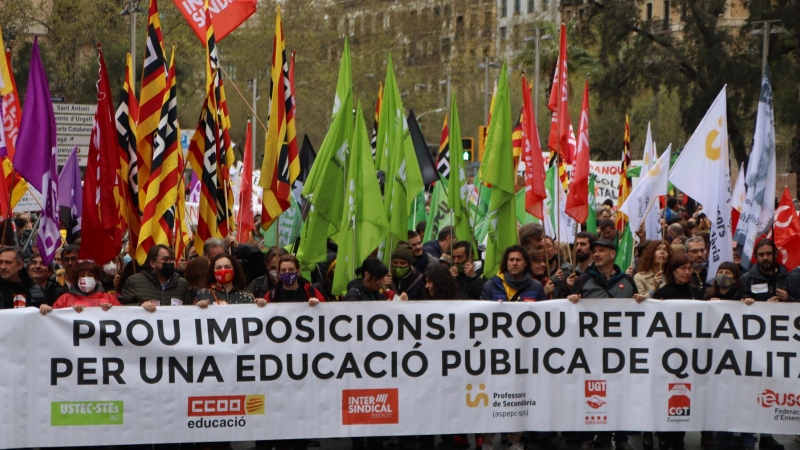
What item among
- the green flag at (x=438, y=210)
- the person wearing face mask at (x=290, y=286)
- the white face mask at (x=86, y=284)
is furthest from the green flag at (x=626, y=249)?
the white face mask at (x=86, y=284)

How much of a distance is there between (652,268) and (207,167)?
172 inches

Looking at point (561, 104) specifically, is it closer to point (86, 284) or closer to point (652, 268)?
point (652, 268)

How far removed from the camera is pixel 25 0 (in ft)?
104

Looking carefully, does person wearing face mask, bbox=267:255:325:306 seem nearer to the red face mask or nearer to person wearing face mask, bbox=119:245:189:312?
the red face mask

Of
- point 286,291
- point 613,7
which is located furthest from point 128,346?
point 613,7

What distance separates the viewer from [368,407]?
9078 mm

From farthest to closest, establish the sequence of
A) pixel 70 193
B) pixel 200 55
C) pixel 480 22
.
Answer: pixel 480 22
pixel 200 55
pixel 70 193

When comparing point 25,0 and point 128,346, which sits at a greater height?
point 25,0

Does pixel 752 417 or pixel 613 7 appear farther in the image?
pixel 613 7

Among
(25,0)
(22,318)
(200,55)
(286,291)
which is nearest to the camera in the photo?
(22,318)

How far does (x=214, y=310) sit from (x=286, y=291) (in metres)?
0.69

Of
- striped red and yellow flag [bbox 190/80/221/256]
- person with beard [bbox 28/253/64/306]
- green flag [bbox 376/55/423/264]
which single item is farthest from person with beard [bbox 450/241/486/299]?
person with beard [bbox 28/253/64/306]

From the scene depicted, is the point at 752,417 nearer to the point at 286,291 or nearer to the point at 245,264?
the point at 286,291

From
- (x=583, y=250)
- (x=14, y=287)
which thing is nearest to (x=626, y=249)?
(x=583, y=250)
